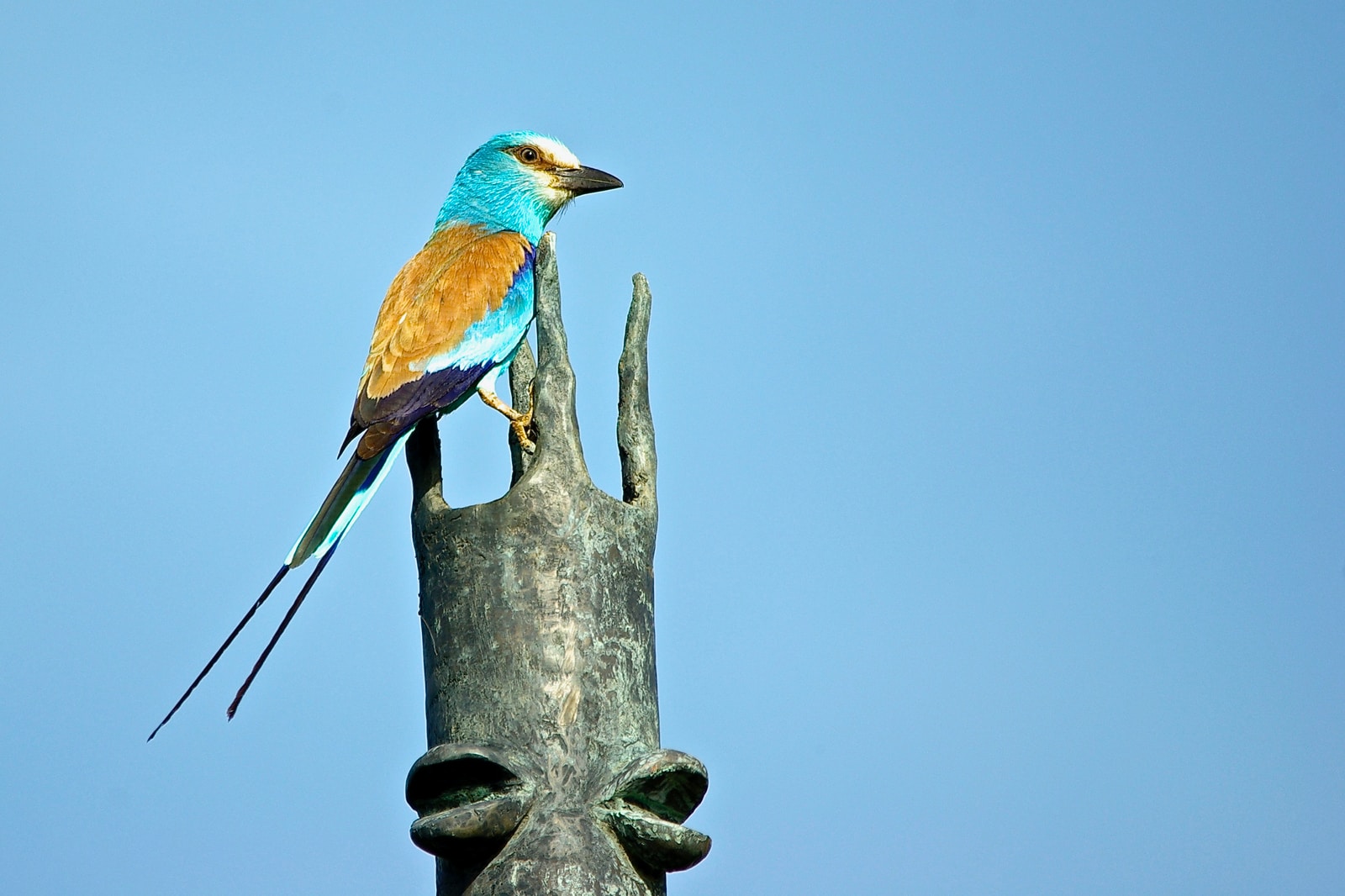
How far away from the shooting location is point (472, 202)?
344 inches

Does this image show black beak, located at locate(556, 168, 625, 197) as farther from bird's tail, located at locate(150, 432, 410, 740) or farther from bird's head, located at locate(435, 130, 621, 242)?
bird's tail, located at locate(150, 432, 410, 740)

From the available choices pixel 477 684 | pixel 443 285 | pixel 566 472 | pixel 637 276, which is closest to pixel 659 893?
pixel 477 684

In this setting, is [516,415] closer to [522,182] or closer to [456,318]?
[456,318]

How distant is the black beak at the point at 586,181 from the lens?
29.1ft

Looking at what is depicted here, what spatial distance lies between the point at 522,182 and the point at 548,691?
13.1 ft

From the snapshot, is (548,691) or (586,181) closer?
(548,691)

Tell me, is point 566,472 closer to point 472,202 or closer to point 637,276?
point 637,276

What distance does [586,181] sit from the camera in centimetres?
891

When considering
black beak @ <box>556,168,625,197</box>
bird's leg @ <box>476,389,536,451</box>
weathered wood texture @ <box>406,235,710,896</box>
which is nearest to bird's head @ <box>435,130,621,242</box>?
black beak @ <box>556,168,625,197</box>

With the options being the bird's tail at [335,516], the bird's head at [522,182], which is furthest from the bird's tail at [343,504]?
the bird's head at [522,182]

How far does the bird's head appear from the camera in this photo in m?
8.74

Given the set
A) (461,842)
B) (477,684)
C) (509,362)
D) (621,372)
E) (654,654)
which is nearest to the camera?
(461,842)

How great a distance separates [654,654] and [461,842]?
1199mm

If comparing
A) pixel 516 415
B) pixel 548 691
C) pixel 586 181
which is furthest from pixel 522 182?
pixel 548 691
